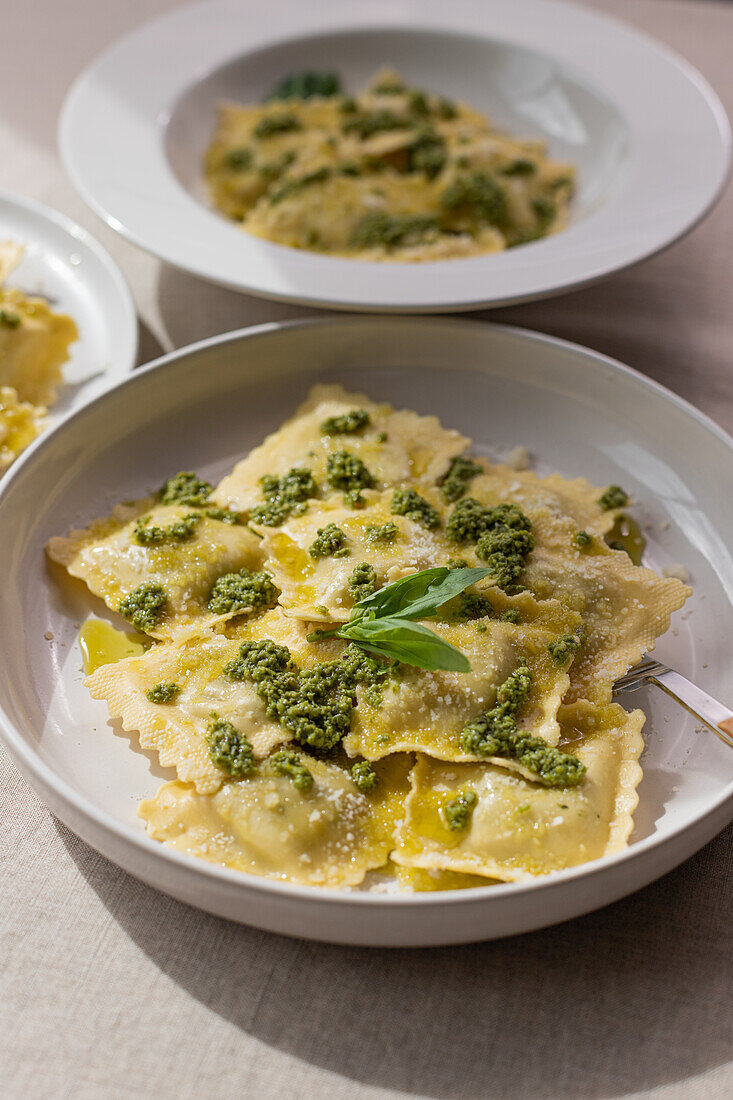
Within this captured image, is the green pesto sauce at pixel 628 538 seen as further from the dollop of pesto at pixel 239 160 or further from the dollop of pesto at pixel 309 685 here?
the dollop of pesto at pixel 239 160

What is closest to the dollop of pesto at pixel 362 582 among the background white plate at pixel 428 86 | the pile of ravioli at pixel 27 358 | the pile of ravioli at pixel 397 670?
the pile of ravioli at pixel 397 670

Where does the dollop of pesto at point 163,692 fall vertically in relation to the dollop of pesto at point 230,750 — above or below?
below

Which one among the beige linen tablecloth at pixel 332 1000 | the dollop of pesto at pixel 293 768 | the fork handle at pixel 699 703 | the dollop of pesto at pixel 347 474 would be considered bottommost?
the beige linen tablecloth at pixel 332 1000

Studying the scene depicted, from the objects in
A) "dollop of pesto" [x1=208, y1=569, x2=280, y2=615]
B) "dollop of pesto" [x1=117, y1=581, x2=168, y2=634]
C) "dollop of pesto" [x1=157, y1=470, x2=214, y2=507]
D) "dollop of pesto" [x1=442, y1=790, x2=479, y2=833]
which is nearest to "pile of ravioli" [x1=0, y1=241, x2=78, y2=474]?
"dollop of pesto" [x1=157, y1=470, x2=214, y2=507]

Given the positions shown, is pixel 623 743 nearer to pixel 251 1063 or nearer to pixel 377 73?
pixel 251 1063

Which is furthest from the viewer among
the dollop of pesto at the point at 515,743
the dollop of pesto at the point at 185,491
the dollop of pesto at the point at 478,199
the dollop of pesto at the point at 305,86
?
the dollop of pesto at the point at 305,86

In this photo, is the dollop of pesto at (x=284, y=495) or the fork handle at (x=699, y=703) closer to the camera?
the fork handle at (x=699, y=703)
